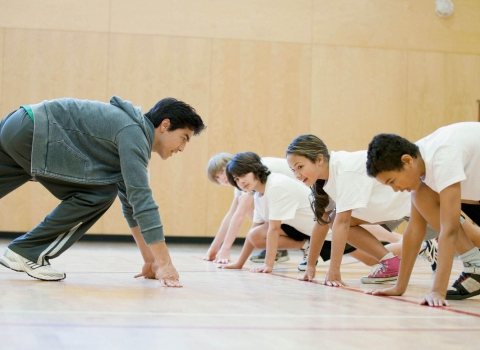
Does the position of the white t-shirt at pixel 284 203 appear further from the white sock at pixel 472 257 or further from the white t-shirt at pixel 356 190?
the white sock at pixel 472 257

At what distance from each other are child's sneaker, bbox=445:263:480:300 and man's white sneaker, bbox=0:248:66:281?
1522 millimetres

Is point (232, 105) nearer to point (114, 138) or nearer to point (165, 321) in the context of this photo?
point (114, 138)

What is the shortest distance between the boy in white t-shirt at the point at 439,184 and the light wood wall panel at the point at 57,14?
16.7ft

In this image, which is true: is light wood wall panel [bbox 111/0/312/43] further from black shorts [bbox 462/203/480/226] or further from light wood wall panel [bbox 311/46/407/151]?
black shorts [bbox 462/203/480/226]

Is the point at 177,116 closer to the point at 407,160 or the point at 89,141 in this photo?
the point at 89,141

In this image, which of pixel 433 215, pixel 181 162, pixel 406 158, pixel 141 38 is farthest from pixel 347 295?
pixel 141 38

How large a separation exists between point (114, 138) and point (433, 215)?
4.02ft

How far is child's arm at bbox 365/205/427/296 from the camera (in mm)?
2197

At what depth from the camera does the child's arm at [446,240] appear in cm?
189

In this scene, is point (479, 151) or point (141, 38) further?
point (141, 38)

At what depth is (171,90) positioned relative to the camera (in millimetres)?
6605

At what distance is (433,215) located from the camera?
214 cm

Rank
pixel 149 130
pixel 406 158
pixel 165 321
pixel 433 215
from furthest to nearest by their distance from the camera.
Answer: pixel 149 130 < pixel 433 215 < pixel 406 158 < pixel 165 321

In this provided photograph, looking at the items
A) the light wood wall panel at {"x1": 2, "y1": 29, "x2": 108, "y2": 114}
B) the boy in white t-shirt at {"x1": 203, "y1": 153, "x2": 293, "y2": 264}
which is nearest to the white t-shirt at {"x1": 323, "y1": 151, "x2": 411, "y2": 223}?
the boy in white t-shirt at {"x1": 203, "y1": 153, "x2": 293, "y2": 264}
